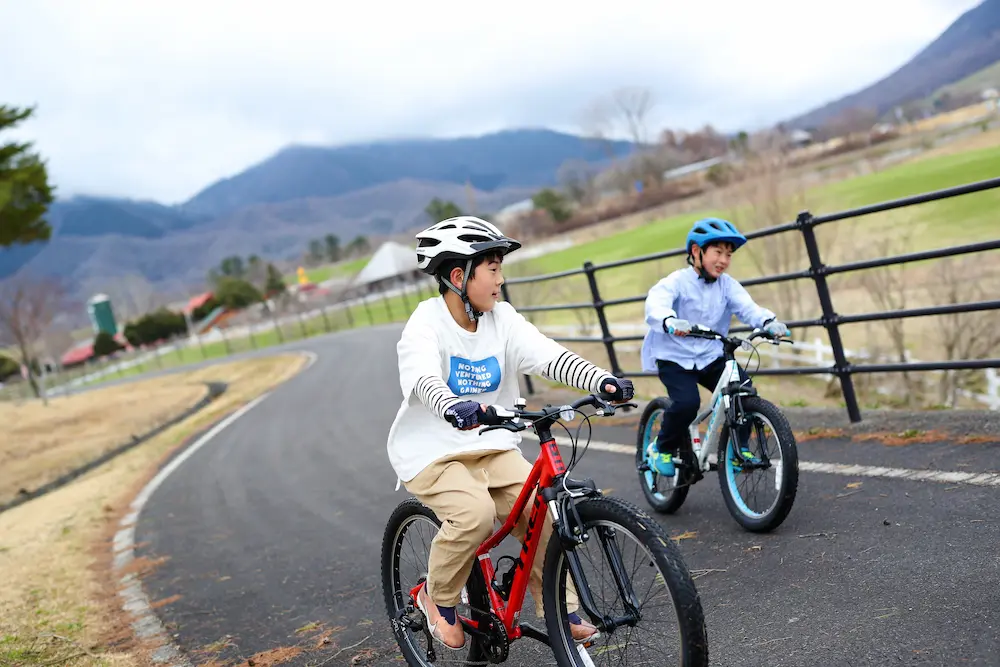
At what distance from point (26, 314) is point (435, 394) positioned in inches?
2170

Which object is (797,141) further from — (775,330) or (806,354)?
(775,330)

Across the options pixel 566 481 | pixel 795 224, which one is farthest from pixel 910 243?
pixel 566 481

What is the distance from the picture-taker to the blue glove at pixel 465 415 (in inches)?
125

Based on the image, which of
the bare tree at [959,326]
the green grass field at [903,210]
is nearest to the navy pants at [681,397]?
the green grass field at [903,210]

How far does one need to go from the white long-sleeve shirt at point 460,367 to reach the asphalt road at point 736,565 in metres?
1.20

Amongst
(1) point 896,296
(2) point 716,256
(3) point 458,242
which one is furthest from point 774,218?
(3) point 458,242

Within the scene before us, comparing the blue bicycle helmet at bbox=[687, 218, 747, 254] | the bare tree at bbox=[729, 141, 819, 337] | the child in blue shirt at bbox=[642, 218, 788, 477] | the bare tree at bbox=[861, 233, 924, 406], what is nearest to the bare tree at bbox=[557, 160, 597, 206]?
the bare tree at bbox=[729, 141, 819, 337]

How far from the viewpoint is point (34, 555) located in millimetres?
8664

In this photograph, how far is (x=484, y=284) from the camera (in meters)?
3.67

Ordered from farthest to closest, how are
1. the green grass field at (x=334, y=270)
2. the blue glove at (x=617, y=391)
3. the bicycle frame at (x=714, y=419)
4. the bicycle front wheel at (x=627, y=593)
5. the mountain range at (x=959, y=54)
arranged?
the green grass field at (x=334, y=270)
the mountain range at (x=959, y=54)
the bicycle frame at (x=714, y=419)
the blue glove at (x=617, y=391)
the bicycle front wheel at (x=627, y=593)

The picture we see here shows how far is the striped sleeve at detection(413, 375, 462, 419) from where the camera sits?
3.33m

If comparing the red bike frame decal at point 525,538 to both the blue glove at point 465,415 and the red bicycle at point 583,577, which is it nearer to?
the red bicycle at point 583,577

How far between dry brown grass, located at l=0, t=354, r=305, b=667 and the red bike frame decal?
261 cm

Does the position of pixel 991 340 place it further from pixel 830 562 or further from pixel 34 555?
pixel 34 555
